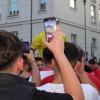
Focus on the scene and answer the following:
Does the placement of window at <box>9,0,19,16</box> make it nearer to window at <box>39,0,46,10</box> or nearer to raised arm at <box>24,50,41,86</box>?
window at <box>39,0,46,10</box>

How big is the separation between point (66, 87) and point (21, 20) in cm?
2776

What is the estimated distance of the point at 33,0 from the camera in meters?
29.7

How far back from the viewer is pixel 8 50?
2.01 meters

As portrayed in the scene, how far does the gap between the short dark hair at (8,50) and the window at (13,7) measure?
28.4 metres

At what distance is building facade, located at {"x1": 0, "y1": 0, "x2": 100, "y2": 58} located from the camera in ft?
93.6

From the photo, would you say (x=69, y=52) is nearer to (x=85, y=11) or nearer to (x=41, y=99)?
(x=41, y=99)

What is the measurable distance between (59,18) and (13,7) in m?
4.81

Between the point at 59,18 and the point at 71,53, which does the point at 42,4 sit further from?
the point at 71,53

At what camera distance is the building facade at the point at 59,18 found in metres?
28.5

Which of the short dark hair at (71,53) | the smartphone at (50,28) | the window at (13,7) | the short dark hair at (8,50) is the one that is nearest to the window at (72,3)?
the window at (13,7)

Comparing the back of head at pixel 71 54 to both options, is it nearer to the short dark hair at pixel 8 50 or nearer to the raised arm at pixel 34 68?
the raised arm at pixel 34 68

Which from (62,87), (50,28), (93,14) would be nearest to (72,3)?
(93,14)

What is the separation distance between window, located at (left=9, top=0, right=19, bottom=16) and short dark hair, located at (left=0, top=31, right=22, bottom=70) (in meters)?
28.4

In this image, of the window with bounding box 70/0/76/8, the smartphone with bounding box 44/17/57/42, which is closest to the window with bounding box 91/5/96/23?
the window with bounding box 70/0/76/8
